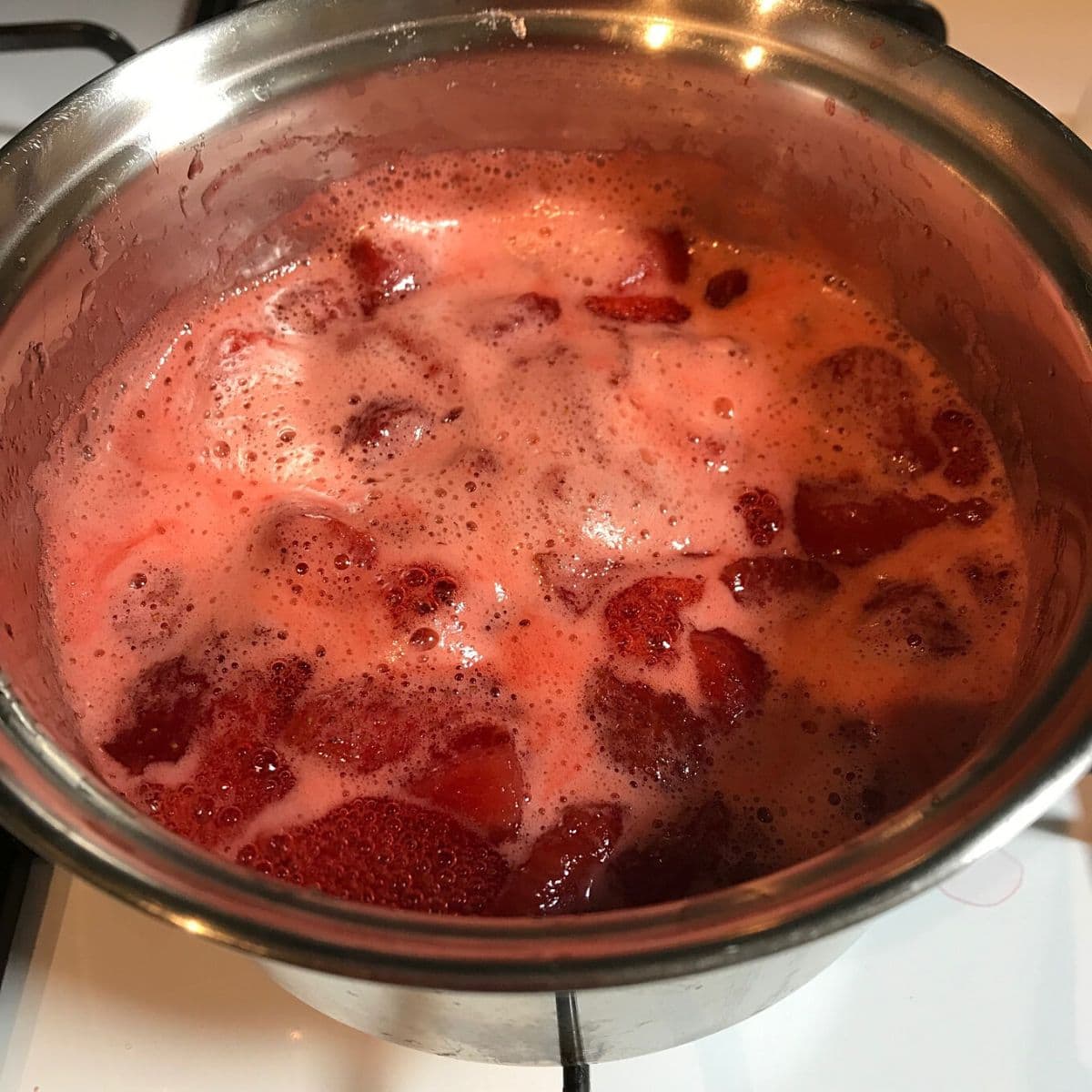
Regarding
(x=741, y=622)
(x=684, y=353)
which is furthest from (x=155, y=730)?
(x=684, y=353)

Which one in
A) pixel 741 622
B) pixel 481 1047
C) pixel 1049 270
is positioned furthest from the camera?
pixel 741 622

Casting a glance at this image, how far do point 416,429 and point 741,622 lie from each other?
34 cm

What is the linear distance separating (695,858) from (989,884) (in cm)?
28

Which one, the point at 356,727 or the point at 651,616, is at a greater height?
the point at 651,616

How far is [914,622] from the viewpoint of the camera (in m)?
0.86

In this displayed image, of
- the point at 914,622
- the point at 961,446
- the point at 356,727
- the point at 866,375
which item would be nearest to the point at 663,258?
the point at 866,375

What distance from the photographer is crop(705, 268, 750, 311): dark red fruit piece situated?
1.07 metres

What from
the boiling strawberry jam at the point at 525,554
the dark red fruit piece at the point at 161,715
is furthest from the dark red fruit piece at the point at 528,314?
the dark red fruit piece at the point at 161,715

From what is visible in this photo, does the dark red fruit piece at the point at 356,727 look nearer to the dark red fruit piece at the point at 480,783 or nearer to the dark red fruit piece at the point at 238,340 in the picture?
the dark red fruit piece at the point at 480,783

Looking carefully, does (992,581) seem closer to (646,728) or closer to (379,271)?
(646,728)

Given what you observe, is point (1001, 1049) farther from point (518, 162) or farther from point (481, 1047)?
point (518, 162)

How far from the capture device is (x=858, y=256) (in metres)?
1.02

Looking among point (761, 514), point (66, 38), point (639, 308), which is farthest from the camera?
point (66, 38)

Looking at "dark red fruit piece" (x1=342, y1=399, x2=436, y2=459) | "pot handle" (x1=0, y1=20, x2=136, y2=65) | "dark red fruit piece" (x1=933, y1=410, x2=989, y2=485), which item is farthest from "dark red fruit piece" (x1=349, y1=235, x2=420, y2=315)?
"dark red fruit piece" (x1=933, y1=410, x2=989, y2=485)
